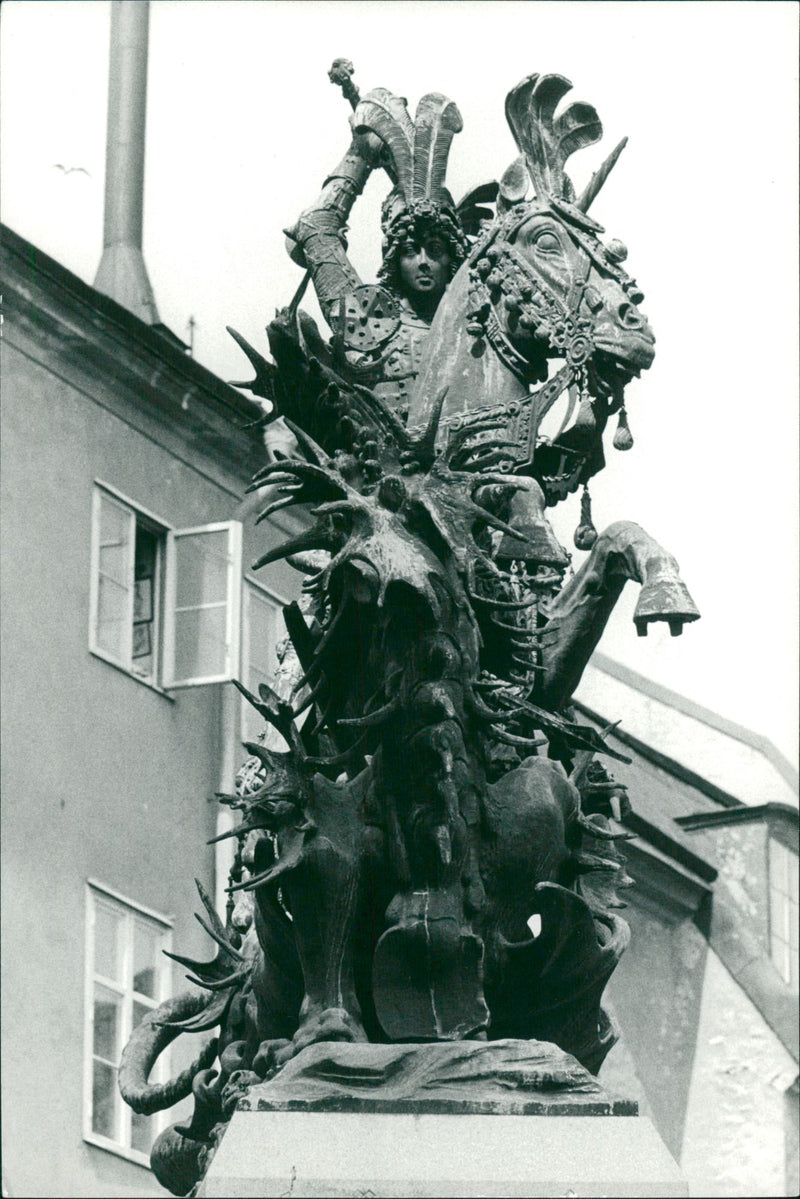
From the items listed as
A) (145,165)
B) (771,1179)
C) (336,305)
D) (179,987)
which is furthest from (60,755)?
(336,305)

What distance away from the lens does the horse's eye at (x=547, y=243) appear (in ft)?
42.8

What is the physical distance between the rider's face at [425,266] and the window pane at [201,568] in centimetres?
1563

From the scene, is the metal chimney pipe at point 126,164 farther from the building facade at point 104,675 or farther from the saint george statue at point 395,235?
the saint george statue at point 395,235

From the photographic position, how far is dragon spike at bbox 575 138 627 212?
43.4 ft

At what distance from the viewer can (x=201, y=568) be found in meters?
29.4

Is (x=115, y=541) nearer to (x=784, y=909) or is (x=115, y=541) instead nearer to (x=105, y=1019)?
(x=105, y=1019)

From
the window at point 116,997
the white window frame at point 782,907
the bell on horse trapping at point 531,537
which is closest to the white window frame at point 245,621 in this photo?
the window at point 116,997

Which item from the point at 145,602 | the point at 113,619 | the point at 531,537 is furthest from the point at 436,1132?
the point at 145,602

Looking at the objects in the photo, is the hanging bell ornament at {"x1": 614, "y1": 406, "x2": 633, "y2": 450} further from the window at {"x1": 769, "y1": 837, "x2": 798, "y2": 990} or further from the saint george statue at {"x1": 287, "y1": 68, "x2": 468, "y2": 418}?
the window at {"x1": 769, "y1": 837, "x2": 798, "y2": 990}

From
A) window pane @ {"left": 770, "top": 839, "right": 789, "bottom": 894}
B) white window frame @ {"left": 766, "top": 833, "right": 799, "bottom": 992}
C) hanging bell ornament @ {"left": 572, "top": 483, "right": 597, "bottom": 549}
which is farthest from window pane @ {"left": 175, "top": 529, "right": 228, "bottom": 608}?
hanging bell ornament @ {"left": 572, "top": 483, "right": 597, "bottom": 549}

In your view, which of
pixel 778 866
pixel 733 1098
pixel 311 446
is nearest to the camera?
pixel 311 446

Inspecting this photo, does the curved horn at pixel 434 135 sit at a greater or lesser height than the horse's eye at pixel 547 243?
greater

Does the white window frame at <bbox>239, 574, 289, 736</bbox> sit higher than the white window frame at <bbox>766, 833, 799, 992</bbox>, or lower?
higher

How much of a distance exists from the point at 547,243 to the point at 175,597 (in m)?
16.5
